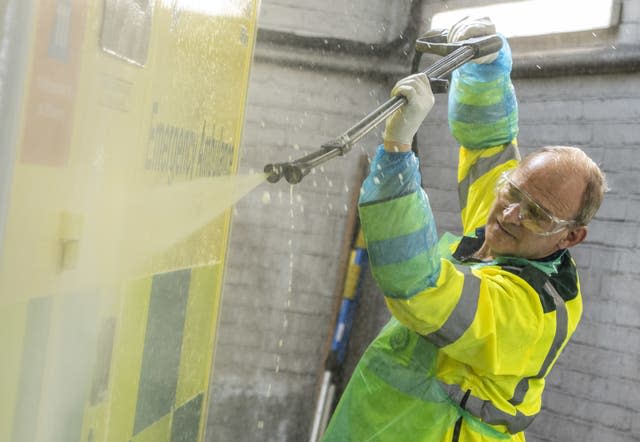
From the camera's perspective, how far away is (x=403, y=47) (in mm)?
3234

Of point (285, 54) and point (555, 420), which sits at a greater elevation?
point (285, 54)

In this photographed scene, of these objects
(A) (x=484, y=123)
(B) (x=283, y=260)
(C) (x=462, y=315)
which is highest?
Answer: (A) (x=484, y=123)

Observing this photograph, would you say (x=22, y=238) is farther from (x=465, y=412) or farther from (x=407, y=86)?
(x=465, y=412)

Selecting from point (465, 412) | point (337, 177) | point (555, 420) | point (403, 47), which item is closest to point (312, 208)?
point (337, 177)

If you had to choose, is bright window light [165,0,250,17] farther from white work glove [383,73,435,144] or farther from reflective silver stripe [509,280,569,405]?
reflective silver stripe [509,280,569,405]

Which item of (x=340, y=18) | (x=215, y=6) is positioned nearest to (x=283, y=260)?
(x=340, y=18)

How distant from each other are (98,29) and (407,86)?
1.99 ft

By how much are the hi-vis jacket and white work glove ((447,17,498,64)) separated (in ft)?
0.23

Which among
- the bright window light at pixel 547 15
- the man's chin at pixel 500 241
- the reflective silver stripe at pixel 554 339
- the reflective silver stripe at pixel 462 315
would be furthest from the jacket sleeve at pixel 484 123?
the bright window light at pixel 547 15

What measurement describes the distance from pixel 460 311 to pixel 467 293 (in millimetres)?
39

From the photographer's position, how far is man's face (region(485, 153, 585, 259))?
4.96ft

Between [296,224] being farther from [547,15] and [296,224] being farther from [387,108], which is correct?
[387,108]

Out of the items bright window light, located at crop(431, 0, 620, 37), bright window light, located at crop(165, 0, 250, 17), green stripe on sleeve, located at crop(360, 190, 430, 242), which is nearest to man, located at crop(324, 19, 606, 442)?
green stripe on sleeve, located at crop(360, 190, 430, 242)

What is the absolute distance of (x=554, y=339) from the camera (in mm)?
1464
